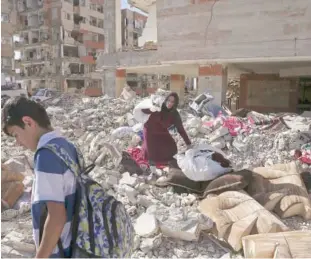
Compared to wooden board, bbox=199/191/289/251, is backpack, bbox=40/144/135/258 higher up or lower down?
higher up

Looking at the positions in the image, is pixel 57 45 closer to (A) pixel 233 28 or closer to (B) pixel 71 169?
(A) pixel 233 28

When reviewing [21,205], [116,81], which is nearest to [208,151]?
[21,205]

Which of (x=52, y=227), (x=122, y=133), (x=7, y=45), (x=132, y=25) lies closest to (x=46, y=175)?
(x=52, y=227)

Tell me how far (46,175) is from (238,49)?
9.57 meters

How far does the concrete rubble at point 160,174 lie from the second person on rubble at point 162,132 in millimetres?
235

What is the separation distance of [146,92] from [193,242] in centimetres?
3327

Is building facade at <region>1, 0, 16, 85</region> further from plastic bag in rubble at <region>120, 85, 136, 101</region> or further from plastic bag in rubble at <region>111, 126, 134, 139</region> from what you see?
plastic bag in rubble at <region>111, 126, 134, 139</region>

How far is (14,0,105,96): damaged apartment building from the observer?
102 ft

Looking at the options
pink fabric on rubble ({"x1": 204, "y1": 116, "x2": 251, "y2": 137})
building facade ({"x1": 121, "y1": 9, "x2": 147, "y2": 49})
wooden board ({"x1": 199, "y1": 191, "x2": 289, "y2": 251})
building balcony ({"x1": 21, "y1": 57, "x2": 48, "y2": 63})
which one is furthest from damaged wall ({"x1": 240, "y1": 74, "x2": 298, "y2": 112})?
building facade ({"x1": 121, "y1": 9, "x2": 147, "y2": 49})

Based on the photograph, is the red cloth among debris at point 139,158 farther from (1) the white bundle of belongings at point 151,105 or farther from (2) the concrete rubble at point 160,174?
(1) the white bundle of belongings at point 151,105

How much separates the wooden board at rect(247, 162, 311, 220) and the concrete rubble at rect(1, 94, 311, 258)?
5.7 inches

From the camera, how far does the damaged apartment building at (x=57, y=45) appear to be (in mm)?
30953

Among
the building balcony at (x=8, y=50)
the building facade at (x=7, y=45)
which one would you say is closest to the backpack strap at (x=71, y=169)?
the building facade at (x=7, y=45)

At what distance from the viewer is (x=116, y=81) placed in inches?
565
